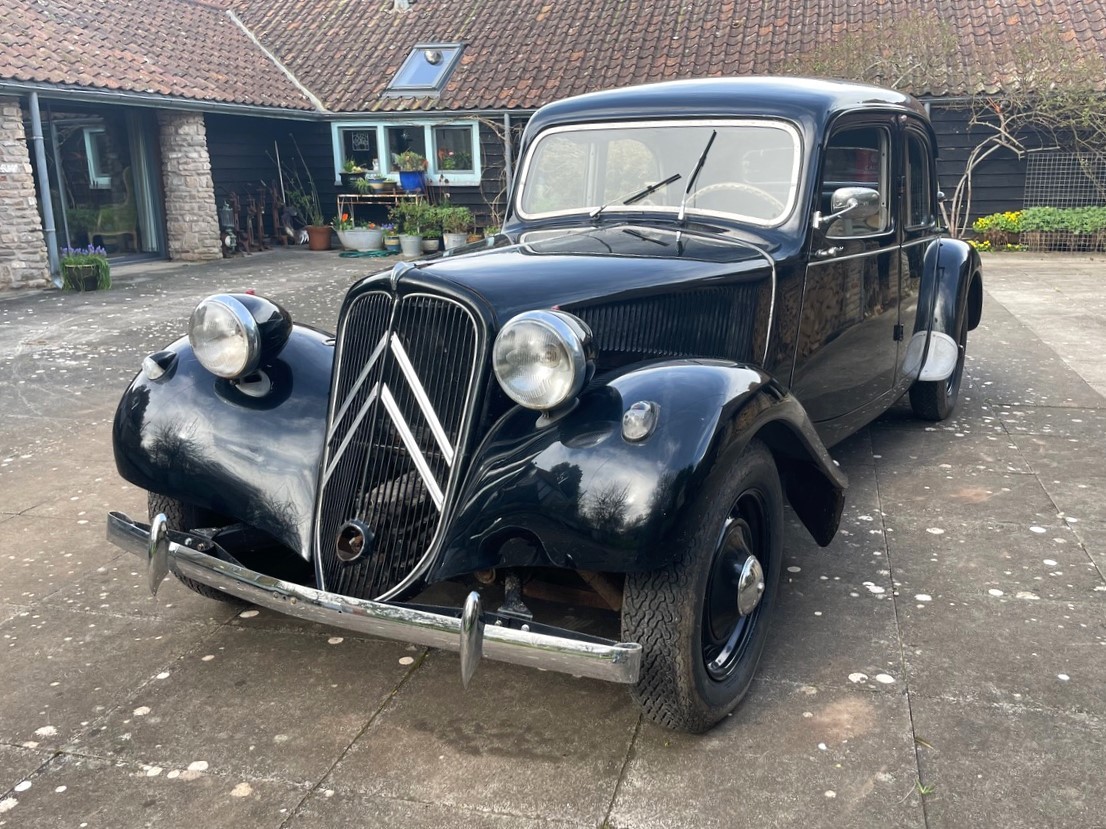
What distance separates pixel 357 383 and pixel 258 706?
3.29 feet

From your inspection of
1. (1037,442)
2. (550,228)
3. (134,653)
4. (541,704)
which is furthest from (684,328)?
(1037,442)

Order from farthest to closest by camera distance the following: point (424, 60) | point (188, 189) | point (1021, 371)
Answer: point (424, 60)
point (188, 189)
point (1021, 371)

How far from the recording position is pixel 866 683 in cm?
289

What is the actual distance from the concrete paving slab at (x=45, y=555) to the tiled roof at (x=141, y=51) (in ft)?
29.4

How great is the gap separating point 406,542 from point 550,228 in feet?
5.96

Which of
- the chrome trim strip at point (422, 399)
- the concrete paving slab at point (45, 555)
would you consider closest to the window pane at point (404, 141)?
the concrete paving slab at point (45, 555)

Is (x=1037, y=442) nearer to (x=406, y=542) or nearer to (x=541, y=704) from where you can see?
(x=541, y=704)

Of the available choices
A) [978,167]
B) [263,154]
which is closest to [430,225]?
[263,154]

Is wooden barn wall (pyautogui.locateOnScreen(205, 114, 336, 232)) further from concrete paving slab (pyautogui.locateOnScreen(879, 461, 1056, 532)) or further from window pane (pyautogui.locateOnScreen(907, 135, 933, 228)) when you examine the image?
concrete paving slab (pyautogui.locateOnScreen(879, 461, 1056, 532))

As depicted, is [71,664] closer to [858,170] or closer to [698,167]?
[698,167]

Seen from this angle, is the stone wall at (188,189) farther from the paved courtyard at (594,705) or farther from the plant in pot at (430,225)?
the paved courtyard at (594,705)

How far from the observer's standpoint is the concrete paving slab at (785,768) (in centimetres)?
232

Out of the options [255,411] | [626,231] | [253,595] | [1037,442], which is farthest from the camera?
[1037,442]

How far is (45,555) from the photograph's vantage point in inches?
156
